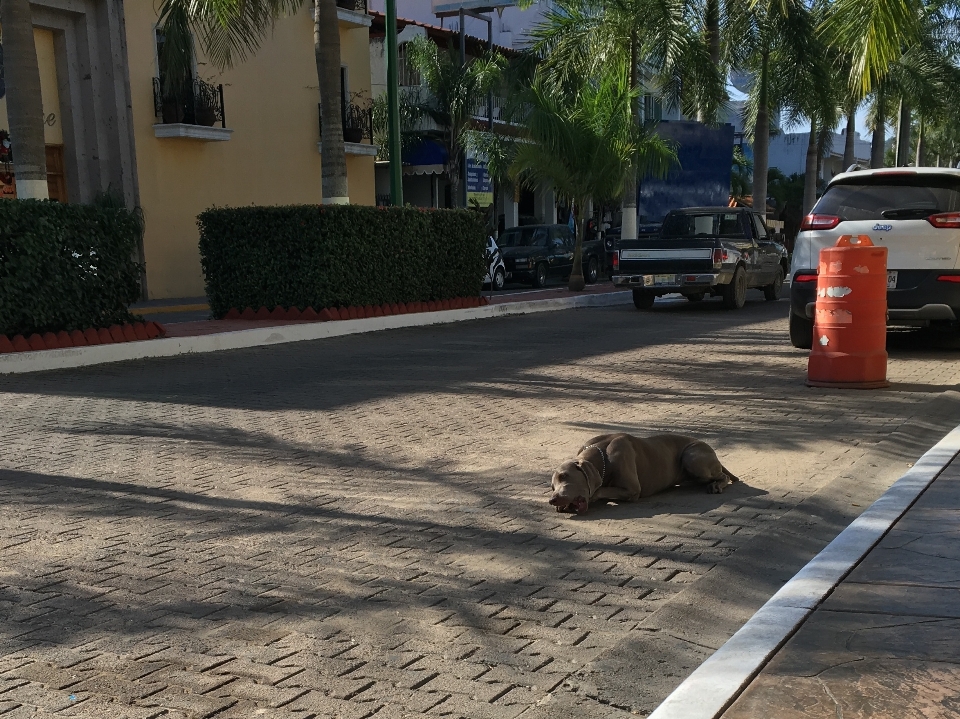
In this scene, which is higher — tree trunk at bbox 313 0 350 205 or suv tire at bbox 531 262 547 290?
tree trunk at bbox 313 0 350 205

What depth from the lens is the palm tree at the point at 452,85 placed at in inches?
1228

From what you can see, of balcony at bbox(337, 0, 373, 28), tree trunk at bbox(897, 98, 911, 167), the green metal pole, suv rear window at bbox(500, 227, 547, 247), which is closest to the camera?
the green metal pole

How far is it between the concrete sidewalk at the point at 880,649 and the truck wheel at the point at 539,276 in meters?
23.1

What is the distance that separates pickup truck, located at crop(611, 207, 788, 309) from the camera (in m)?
17.8

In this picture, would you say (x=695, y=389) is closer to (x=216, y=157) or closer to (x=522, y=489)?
(x=522, y=489)

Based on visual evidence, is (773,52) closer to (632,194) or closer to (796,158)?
(632,194)

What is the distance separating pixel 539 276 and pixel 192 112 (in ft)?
31.5

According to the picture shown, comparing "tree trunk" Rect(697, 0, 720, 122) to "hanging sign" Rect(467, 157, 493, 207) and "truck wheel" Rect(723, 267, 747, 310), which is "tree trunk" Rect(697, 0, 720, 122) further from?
"truck wheel" Rect(723, 267, 747, 310)

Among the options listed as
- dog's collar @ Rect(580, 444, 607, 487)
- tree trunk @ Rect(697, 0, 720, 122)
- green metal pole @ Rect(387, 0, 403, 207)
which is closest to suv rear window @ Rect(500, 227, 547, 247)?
tree trunk @ Rect(697, 0, 720, 122)

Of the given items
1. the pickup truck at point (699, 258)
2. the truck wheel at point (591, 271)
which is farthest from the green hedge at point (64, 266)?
the truck wheel at point (591, 271)

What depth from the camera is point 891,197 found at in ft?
35.6

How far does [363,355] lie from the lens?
1255cm

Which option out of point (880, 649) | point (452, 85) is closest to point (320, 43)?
point (880, 649)

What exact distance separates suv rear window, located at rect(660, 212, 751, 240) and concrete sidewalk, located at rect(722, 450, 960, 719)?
15048 mm
